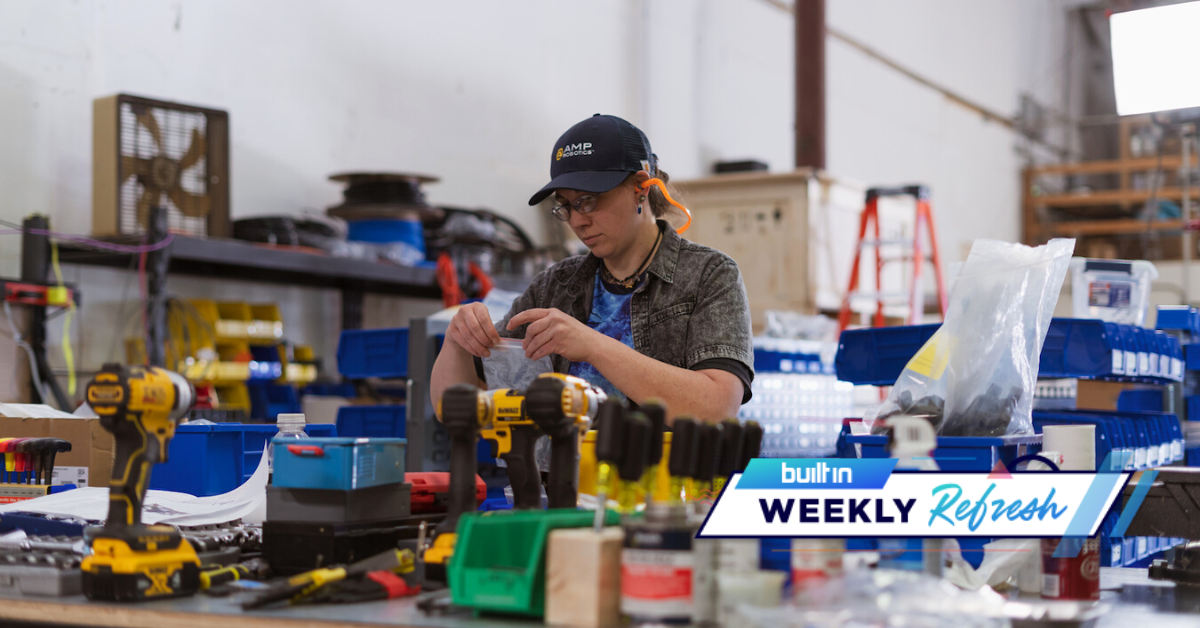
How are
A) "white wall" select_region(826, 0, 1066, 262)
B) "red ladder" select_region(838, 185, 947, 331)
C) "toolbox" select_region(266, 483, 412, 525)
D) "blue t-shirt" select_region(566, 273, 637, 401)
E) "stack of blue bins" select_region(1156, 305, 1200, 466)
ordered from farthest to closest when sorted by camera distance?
"white wall" select_region(826, 0, 1066, 262) → "red ladder" select_region(838, 185, 947, 331) → "stack of blue bins" select_region(1156, 305, 1200, 466) → "blue t-shirt" select_region(566, 273, 637, 401) → "toolbox" select_region(266, 483, 412, 525)

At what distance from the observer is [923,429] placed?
3.94 ft

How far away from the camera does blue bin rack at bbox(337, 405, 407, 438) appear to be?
10.9 feet

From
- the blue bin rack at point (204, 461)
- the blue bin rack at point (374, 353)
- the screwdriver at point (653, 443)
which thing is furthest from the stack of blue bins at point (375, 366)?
the screwdriver at point (653, 443)

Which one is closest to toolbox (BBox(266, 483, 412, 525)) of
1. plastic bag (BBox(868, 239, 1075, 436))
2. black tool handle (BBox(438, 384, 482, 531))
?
black tool handle (BBox(438, 384, 482, 531))

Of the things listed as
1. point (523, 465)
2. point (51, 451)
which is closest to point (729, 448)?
point (523, 465)

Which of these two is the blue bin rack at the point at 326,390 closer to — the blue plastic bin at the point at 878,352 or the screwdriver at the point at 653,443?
the blue plastic bin at the point at 878,352

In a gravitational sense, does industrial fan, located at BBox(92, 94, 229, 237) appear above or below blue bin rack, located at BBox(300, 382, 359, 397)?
above

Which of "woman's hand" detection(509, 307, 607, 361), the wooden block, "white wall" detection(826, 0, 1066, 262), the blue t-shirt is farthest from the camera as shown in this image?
"white wall" detection(826, 0, 1066, 262)

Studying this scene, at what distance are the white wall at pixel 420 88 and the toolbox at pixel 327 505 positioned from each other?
2.90 metres

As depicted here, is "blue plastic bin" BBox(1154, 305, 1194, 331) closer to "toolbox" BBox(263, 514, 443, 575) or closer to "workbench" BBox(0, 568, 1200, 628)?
"workbench" BBox(0, 568, 1200, 628)

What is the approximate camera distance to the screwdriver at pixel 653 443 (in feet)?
3.78

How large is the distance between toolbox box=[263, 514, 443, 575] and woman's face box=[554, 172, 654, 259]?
0.83 metres

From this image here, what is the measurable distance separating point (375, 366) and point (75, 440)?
125cm

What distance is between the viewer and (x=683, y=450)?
115 centimetres
